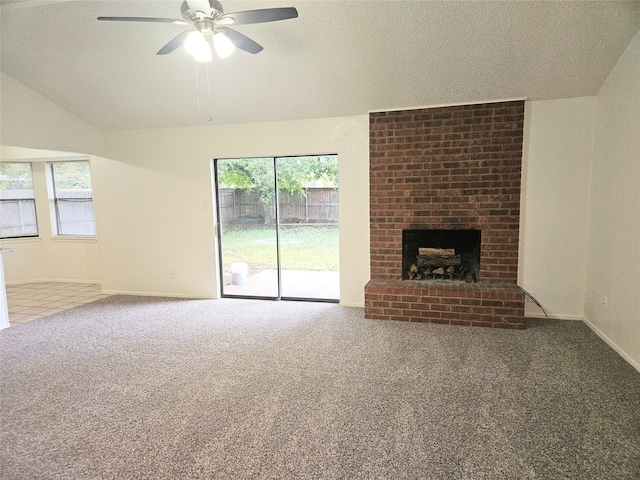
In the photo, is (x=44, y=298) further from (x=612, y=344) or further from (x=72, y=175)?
(x=612, y=344)

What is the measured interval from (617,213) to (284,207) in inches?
139

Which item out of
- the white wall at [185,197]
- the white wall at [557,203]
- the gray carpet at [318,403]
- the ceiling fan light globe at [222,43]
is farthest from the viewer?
the white wall at [185,197]

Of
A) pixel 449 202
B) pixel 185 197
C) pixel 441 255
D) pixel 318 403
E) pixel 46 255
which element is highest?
pixel 185 197

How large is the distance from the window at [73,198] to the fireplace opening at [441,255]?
5325 mm

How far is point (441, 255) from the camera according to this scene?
14.2 ft

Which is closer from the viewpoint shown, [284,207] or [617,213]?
[617,213]

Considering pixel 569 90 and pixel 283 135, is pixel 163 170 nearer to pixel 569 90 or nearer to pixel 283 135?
pixel 283 135

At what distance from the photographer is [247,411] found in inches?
93.7

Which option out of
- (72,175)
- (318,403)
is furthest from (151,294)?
(318,403)

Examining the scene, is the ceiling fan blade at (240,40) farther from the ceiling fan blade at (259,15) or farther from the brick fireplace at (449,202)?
the brick fireplace at (449,202)

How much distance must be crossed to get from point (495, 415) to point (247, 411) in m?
1.58

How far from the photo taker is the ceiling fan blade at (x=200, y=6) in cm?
207

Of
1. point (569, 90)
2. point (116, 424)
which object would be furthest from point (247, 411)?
point (569, 90)

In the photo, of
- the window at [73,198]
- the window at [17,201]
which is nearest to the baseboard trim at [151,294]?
the window at [73,198]
